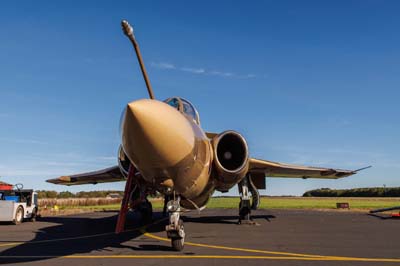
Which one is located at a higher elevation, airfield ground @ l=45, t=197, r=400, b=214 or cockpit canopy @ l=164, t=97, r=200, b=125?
cockpit canopy @ l=164, t=97, r=200, b=125

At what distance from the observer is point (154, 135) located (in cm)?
593

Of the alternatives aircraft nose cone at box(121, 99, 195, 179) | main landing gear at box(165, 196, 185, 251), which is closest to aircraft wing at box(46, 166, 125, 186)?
main landing gear at box(165, 196, 185, 251)

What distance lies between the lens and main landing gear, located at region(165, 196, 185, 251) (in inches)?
315

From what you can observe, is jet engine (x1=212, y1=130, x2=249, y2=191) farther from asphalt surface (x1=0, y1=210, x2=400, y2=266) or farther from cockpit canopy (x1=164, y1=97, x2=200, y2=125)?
asphalt surface (x1=0, y1=210, x2=400, y2=266)

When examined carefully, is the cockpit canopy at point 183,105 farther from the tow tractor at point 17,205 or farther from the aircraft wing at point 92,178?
the tow tractor at point 17,205

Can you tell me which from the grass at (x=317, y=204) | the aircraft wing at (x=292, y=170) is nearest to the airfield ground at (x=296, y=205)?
the grass at (x=317, y=204)

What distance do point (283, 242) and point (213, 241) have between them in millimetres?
1850

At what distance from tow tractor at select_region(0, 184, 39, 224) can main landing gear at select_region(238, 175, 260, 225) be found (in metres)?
10.4

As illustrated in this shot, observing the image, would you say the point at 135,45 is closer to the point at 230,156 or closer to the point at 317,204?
the point at 230,156

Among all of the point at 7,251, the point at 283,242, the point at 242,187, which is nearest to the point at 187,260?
the point at 283,242

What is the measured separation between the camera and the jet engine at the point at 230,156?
10.2 metres

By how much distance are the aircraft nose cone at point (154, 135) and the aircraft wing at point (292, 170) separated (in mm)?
7908

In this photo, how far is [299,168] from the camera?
16.7m

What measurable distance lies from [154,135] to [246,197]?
9.29 meters
